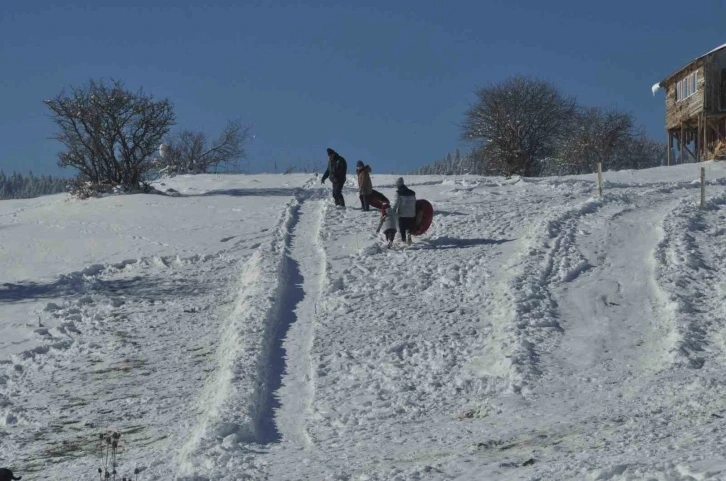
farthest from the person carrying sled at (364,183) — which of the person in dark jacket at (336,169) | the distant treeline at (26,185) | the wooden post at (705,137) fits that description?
the distant treeline at (26,185)

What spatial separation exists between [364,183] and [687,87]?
24712 millimetres

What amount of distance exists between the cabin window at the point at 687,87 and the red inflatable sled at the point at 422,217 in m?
26.0

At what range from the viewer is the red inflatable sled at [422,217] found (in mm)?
20297

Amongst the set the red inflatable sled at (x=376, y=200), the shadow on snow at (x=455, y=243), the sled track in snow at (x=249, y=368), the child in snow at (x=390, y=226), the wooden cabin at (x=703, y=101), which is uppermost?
the wooden cabin at (x=703, y=101)

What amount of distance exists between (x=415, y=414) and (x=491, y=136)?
46.0 metres

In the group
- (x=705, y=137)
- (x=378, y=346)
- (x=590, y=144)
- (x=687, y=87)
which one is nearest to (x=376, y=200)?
(x=378, y=346)

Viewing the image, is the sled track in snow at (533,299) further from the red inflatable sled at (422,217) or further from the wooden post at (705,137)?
the wooden post at (705,137)

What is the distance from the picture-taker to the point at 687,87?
4388cm

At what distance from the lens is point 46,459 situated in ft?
35.2

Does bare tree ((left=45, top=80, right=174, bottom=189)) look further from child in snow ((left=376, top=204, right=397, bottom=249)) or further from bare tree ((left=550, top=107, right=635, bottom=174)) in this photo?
bare tree ((left=550, top=107, right=635, bottom=174))

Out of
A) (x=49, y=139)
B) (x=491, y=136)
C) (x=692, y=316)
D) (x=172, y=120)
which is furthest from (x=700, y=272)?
(x=491, y=136)

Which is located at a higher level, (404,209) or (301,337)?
(404,209)

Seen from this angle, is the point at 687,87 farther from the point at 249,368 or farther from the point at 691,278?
the point at 249,368

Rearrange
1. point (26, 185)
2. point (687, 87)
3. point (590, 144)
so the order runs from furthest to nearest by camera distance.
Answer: point (26, 185) < point (590, 144) < point (687, 87)
